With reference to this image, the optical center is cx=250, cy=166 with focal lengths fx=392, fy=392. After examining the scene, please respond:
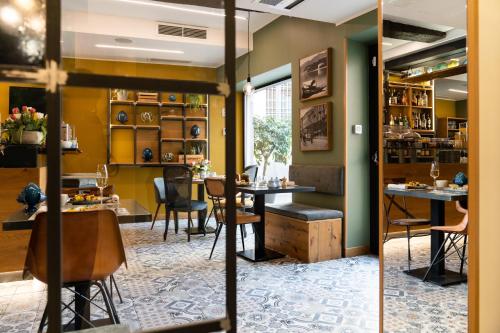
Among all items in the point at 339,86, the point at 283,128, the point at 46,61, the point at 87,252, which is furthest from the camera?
the point at 283,128

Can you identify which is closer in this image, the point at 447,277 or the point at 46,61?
the point at 46,61

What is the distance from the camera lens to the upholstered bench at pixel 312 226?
14.7 ft

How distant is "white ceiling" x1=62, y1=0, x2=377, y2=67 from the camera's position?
0.88m

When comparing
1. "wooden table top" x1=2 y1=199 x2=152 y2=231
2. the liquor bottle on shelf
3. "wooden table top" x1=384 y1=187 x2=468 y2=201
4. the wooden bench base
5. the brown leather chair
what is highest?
the liquor bottle on shelf

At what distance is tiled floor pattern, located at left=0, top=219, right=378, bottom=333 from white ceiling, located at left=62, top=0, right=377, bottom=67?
1162mm

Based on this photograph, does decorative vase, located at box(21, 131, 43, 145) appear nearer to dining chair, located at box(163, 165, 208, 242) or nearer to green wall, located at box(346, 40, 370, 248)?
dining chair, located at box(163, 165, 208, 242)

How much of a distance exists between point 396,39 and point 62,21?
210 cm

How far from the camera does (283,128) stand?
7.18m

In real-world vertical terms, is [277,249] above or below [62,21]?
below

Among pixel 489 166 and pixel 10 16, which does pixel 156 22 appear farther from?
pixel 489 166

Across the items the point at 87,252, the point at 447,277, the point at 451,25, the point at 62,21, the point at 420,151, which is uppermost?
the point at 451,25

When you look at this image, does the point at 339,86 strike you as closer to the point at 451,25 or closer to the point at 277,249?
the point at 277,249

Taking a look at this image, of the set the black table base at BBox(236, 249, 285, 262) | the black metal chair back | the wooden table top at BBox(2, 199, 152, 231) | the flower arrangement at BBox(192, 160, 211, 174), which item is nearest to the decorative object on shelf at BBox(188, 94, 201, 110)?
the wooden table top at BBox(2, 199, 152, 231)

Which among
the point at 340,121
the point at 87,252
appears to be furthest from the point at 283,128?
the point at 87,252
